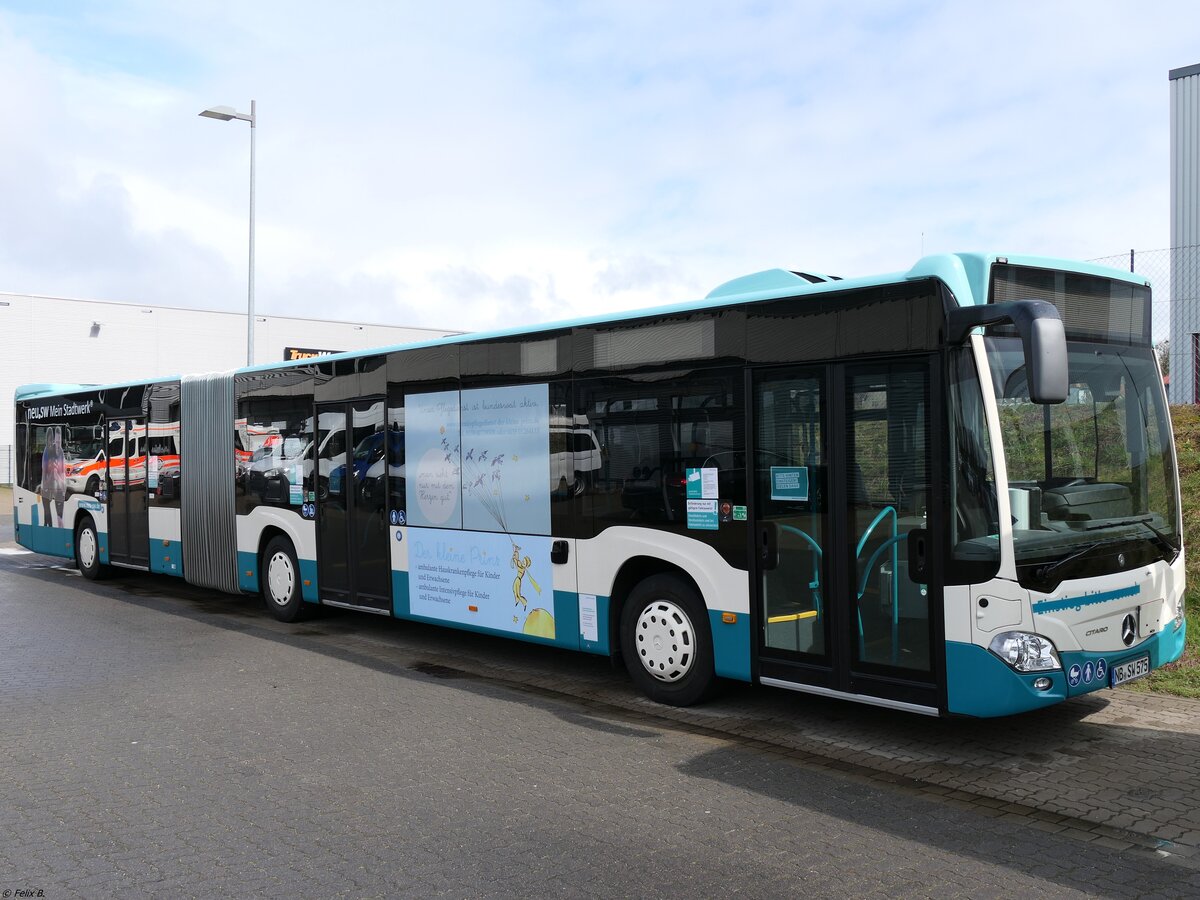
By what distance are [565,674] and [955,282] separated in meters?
4.58

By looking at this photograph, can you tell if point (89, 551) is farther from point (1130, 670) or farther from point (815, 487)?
point (1130, 670)

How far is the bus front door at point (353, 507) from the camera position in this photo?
9656mm

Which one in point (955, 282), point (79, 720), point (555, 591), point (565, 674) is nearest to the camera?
point (955, 282)

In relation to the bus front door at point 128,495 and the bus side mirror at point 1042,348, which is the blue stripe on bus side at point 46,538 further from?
the bus side mirror at point 1042,348

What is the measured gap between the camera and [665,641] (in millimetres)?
7125

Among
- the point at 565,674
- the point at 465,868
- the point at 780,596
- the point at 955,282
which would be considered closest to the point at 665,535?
the point at 780,596

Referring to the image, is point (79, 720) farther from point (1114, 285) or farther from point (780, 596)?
point (1114, 285)

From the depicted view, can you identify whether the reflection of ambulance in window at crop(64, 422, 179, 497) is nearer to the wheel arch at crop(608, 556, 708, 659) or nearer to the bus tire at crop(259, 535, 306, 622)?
the bus tire at crop(259, 535, 306, 622)

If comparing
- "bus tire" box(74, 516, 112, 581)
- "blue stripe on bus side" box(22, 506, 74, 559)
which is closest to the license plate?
"bus tire" box(74, 516, 112, 581)

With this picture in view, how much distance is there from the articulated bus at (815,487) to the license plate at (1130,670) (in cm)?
3

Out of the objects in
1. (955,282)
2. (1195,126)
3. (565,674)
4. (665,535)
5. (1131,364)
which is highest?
(1195,126)

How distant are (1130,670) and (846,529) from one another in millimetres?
1804

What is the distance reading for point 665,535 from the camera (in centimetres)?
703

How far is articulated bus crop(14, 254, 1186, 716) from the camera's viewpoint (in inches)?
215
